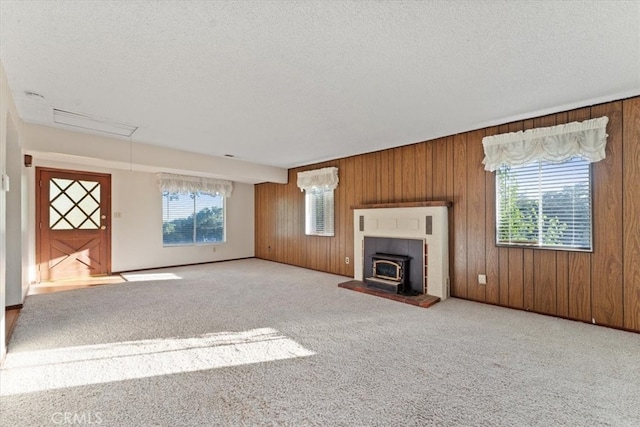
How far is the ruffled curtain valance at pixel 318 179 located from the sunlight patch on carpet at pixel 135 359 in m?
3.55

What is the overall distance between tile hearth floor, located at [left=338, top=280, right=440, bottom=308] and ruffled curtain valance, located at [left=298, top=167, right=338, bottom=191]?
206 centimetres

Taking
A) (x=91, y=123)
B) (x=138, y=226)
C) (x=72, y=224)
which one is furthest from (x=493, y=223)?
(x=72, y=224)

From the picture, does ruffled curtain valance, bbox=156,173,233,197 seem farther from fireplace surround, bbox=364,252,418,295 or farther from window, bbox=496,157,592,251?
window, bbox=496,157,592,251

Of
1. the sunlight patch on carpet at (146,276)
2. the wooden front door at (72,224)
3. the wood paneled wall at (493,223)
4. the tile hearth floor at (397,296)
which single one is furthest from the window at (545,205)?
the wooden front door at (72,224)

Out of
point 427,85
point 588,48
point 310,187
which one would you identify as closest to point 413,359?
point 427,85

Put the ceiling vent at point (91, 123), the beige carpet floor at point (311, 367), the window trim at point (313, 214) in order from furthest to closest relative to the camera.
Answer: the window trim at point (313, 214), the ceiling vent at point (91, 123), the beige carpet floor at point (311, 367)

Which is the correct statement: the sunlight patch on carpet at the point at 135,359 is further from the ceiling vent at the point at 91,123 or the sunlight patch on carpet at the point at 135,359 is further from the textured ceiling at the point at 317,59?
the ceiling vent at the point at 91,123

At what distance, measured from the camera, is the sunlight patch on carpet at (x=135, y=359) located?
1.98 m

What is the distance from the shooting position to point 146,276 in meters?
5.43

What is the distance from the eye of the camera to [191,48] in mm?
2039

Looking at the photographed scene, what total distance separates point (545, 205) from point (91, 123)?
5.70 meters

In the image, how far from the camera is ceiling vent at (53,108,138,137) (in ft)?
11.1

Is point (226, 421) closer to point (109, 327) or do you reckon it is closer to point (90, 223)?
point (109, 327)

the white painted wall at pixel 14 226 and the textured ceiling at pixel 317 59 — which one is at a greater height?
the textured ceiling at pixel 317 59
